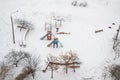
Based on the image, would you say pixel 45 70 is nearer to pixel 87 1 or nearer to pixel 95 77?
pixel 95 77

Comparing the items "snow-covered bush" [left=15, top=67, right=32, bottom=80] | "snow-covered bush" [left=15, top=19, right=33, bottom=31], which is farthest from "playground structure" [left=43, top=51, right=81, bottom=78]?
"snow-covered bush" [left=15, top=19, right=33, bottom=31]

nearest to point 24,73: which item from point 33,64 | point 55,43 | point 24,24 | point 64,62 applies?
point 33,64

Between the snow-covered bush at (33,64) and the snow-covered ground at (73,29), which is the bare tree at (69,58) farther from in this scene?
the snow-covered bush at (33,64)

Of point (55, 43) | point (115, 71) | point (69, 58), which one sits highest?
point (55, 43)

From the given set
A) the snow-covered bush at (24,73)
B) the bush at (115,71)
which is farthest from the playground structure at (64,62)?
the bush at (115,71)

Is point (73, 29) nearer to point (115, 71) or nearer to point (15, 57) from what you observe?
point (115, 71)

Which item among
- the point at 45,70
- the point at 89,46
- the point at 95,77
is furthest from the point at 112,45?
the point at 45,70
